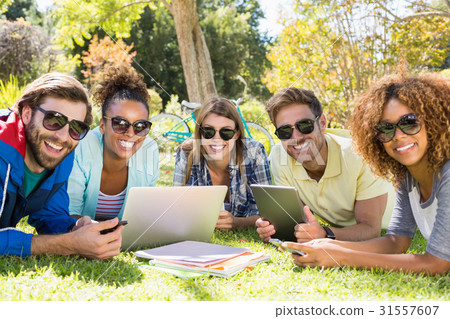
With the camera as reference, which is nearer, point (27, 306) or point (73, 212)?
point (27, 306)

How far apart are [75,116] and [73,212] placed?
47.8 inches

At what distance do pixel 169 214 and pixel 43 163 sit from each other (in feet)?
3.26

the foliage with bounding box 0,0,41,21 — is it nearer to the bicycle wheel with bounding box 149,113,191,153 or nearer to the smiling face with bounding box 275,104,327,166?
the bicycle wheel with bounding box 149,113,191,153

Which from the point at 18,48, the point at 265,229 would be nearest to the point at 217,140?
the point at 265,229

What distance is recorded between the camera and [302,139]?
400cm

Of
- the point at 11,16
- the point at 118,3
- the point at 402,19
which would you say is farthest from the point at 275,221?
the point at 11,16

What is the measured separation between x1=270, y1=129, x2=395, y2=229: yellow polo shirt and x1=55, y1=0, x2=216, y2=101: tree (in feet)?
22.3

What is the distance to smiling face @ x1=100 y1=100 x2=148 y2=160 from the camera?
13.2 ft

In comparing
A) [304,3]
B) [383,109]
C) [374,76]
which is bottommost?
[383,109]

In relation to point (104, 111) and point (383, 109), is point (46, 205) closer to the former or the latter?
point (104, 111)

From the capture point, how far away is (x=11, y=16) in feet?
92.7

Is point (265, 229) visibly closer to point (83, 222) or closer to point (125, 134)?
point (83, 222)

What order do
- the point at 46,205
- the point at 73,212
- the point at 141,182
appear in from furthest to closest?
the point at 141,182 < the point at 73,212 < the point at 46,205

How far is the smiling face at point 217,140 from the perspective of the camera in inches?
173
